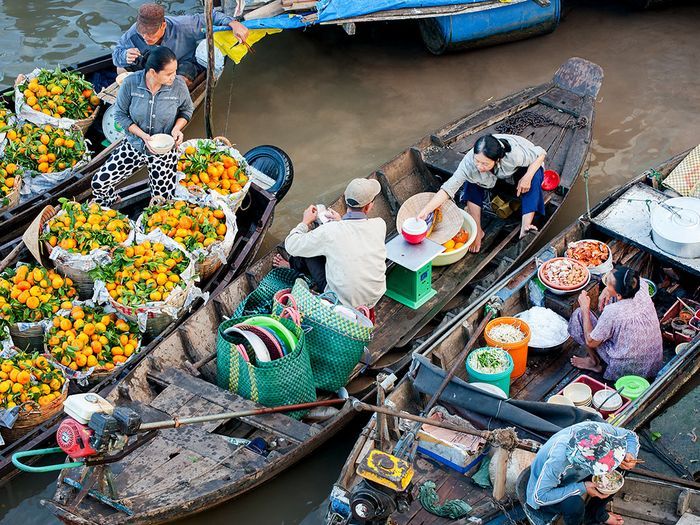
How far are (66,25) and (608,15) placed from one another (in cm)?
671

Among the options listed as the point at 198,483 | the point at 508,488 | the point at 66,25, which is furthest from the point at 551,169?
the point at 66,25

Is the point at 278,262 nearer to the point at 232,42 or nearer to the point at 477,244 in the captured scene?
the point at 477,244

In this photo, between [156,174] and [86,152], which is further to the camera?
[86,152]

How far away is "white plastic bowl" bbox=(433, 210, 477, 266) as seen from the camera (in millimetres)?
6863

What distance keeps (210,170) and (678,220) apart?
11.6 ft

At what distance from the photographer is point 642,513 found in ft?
15.5

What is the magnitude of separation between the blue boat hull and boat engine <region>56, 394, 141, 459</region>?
655 cm

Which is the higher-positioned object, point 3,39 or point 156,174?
point 156,174

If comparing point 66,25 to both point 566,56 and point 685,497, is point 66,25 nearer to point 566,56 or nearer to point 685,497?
point 566,56

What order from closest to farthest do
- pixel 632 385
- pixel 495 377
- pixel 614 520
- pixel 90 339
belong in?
pixel 614 520 → pixel 495 377 → pixel 632 385 → pixel 90 339

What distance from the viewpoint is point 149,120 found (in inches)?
269

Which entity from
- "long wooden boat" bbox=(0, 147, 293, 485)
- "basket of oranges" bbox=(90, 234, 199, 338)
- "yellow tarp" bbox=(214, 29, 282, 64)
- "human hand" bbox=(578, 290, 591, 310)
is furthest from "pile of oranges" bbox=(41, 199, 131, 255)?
"human hand" bbox=(578, 290, 591, 310)

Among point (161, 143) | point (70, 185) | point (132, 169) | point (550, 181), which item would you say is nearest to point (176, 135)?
point (161, 143)

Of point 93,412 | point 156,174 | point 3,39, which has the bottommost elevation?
point 3,39
